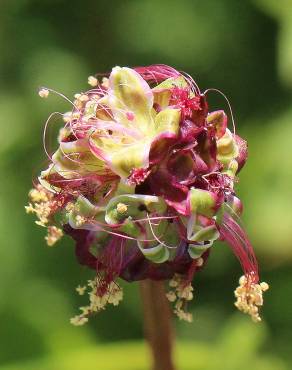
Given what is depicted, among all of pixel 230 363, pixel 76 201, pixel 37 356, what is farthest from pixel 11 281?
pixel 76 201

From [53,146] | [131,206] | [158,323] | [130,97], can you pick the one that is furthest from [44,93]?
[53,146]

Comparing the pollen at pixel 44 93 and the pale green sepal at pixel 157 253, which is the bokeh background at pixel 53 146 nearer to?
the pollen at pixel 44 93

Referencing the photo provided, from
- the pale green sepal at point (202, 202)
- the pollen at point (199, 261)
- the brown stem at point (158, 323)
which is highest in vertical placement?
the pale green sepal at point (202, 202)

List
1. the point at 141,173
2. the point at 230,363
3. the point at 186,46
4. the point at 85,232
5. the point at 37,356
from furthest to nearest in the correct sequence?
the point at 186,46
the point at 37,356
the point at 230,363
the point at 85,232
the point at 141,173

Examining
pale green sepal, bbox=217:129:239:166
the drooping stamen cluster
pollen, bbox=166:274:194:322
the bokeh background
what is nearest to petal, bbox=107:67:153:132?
the drooping stamen cluster

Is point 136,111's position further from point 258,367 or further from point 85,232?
point 258,367

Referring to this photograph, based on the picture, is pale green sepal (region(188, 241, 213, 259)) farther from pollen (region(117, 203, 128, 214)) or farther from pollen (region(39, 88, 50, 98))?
pollen (region(39, 88, 50, 98))

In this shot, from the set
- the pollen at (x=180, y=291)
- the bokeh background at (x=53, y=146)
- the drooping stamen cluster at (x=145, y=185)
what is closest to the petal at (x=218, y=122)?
the drooping stamen cluster at (x=145, y=185)
